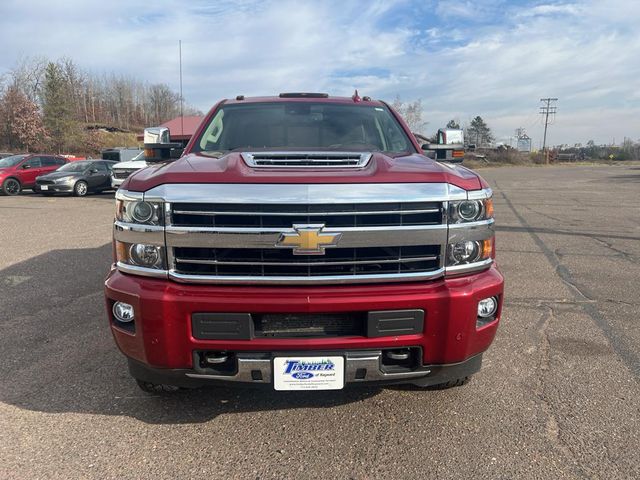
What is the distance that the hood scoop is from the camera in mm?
2650

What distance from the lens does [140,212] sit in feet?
8.13

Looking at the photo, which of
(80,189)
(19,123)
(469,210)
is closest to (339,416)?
(469,210)

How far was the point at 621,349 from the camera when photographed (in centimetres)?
378

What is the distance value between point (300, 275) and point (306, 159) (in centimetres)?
73

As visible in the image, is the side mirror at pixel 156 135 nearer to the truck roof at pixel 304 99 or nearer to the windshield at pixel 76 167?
the truck roof at pixel 304 99

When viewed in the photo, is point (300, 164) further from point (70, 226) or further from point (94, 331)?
point (70, 226)

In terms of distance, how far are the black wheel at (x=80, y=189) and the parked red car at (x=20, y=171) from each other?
1.93 meters

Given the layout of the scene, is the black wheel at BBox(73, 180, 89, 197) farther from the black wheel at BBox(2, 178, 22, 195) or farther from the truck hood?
the truck hood

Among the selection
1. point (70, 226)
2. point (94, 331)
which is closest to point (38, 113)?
point (70, 226)

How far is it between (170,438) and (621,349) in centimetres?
343

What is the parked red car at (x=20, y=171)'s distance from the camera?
18.8 m

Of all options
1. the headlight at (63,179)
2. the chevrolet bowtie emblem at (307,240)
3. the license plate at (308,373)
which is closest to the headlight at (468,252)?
the chevrolet bowtie emblem at (307,240)

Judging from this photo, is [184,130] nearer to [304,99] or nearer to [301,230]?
[304,99]

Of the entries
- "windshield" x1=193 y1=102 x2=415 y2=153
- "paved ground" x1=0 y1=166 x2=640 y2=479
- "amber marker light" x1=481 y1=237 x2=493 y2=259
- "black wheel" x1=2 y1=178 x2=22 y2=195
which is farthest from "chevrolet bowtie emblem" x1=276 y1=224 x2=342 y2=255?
"black wheel" x1=2 y1=178 x2=22 y2=195
